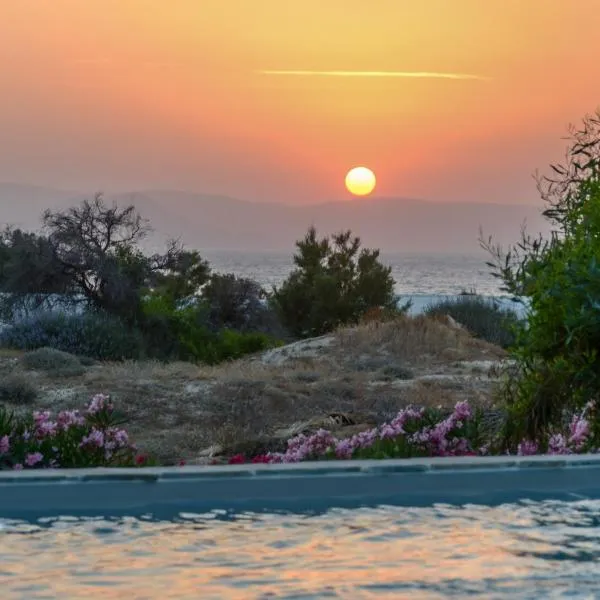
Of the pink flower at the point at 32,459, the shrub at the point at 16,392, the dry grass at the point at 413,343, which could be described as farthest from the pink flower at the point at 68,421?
the dry grass at the point at 413,343

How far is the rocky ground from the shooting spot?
1191 centimetres

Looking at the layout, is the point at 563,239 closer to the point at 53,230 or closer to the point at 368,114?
the point at 53,230

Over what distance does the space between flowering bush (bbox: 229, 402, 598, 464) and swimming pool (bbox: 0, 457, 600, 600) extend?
134 cm

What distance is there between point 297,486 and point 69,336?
581 inches

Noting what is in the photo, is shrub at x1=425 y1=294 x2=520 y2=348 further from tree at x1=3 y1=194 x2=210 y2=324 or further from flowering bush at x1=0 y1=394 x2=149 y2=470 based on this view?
flowering bush at x1=0 y1=394 x2=149 y2=470

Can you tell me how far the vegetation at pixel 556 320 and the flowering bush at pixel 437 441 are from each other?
0.44 ft

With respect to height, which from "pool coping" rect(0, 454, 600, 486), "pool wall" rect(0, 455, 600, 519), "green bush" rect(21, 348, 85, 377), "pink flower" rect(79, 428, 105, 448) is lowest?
"pool wall" rect(0, 455, 600, 519)

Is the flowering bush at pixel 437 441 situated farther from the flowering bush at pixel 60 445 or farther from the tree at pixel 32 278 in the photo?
the tree at pixel 32 278

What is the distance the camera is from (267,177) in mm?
71188

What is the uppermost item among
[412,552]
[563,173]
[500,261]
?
[563,173]

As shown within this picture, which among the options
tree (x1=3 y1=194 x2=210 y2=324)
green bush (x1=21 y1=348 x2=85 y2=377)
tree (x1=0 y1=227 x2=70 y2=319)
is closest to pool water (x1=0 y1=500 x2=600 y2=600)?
green bush (x1=21 y1=348 x2=85 y2=377)

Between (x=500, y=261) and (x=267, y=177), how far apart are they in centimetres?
6338

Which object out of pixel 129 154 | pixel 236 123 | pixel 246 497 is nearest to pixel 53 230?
pixel 236 123

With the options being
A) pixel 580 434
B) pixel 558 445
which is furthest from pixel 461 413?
pixel 580 434
